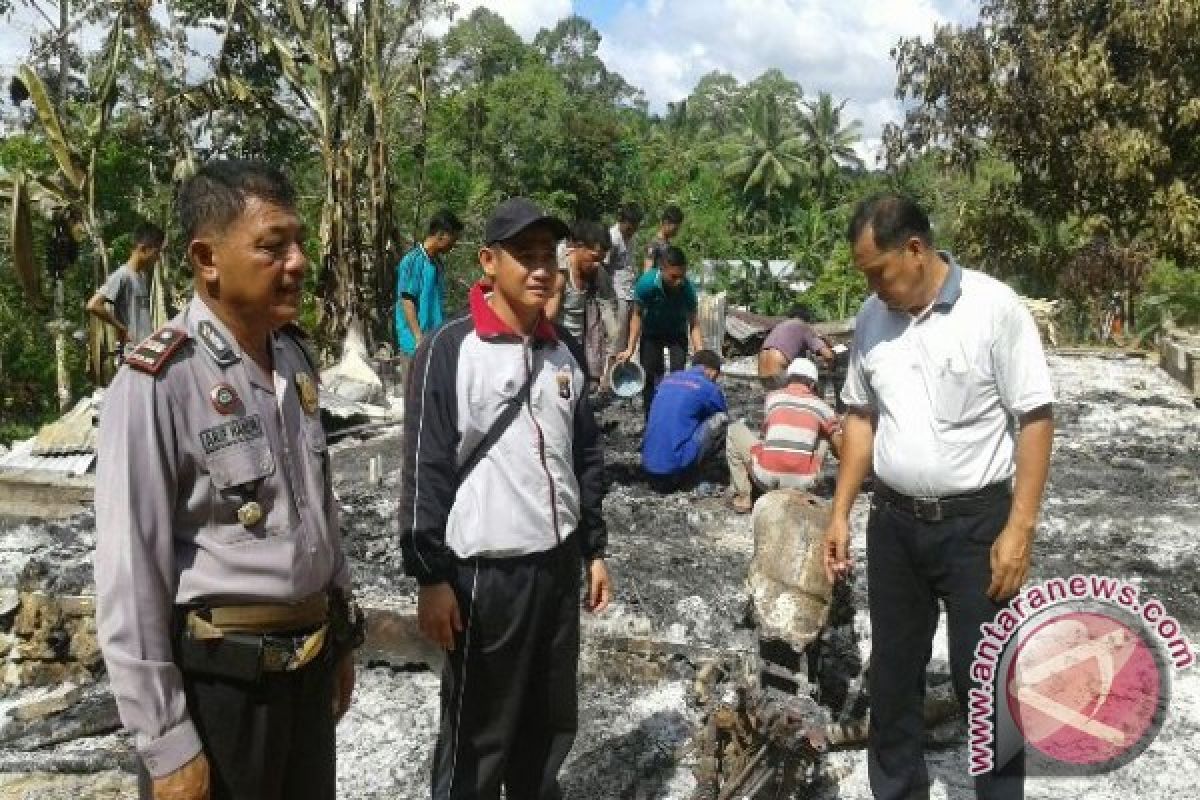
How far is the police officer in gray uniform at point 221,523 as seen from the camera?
1.68m

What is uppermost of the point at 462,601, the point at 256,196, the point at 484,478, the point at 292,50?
the point at 292,50

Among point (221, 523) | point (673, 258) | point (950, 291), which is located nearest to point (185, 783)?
point (221, 523)

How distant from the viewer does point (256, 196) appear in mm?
1862

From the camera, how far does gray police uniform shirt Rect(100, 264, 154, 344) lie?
7.14m

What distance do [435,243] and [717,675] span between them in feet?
12.8

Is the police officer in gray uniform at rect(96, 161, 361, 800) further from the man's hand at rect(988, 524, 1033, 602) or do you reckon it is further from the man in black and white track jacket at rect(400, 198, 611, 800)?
the man's hand at rect(988, 524, 1033, 602)

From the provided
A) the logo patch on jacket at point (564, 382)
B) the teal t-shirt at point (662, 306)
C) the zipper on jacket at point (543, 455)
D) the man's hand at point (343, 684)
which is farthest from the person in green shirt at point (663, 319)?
the man's hand at point (343, 684)

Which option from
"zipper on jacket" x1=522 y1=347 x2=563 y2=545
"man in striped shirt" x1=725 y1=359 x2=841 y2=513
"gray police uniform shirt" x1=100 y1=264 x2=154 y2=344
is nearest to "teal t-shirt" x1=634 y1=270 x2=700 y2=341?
"man in striped shirt" x1=725 y1=359 x2=841 y2=513

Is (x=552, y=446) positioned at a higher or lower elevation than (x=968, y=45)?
lower

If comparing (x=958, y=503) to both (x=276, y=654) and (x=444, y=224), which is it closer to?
(x=276, y=654)

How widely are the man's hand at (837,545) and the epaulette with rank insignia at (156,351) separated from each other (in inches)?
82.7

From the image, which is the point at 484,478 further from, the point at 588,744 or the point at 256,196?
the point at 588,744

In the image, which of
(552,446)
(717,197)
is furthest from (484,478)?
(717,197)

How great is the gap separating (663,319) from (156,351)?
19.1ft
